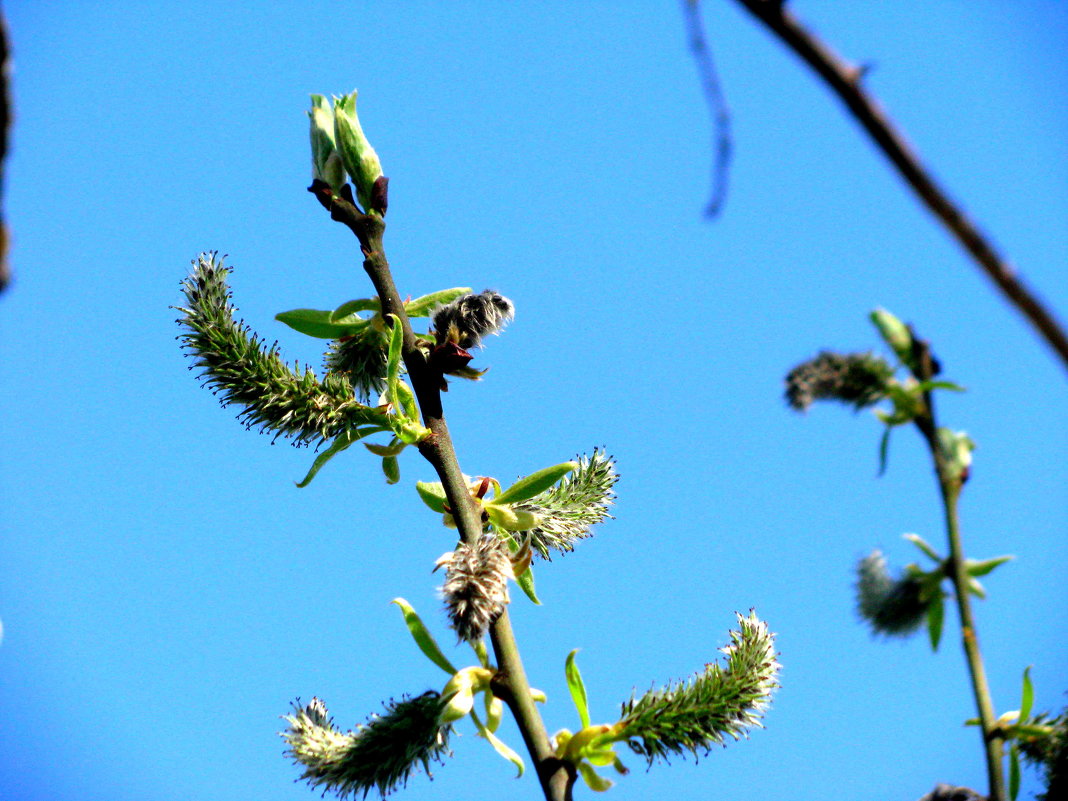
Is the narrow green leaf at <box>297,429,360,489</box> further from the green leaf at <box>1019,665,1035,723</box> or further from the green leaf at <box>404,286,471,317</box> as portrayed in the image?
the green leaf at <box>1019,665,1035,723</box>

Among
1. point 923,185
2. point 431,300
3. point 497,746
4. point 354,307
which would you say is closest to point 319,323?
point 354,307

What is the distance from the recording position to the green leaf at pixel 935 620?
1.47m

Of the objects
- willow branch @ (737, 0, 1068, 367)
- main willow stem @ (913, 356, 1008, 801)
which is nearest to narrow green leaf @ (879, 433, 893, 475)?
main willow stem @ (913, 356, 1008, 801)

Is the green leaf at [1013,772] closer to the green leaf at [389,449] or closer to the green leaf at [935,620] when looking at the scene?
the green leaf at [935,620]

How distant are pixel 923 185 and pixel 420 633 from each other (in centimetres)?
166

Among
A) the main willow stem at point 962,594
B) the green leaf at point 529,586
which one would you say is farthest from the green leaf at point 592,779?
the main willow stem at point 962,594

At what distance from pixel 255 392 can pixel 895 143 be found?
1.82m

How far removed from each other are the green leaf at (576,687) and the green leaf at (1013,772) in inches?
31.4

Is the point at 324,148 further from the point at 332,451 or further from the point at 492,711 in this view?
the point at 492,711

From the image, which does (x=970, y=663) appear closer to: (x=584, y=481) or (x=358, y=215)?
(x=584, y=481)

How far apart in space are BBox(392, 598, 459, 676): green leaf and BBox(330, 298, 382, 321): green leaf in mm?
681

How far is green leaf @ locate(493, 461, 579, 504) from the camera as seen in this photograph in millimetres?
2258

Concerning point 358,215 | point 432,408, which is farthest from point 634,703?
point 358,215

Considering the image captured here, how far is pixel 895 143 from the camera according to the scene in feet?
2.26
